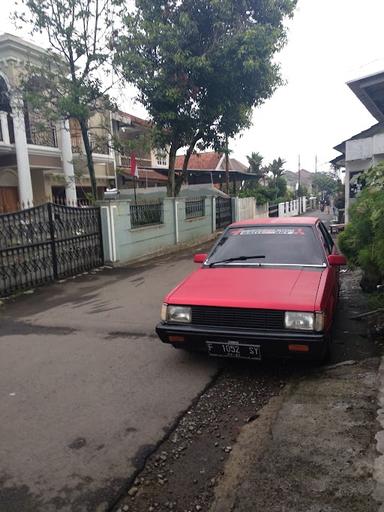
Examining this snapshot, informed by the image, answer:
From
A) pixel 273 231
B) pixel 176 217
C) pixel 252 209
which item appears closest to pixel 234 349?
pixel 273 231

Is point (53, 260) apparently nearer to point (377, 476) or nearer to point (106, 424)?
point (106, 424)

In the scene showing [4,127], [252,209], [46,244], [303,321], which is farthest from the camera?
[252,209]

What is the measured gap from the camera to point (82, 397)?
3.74m

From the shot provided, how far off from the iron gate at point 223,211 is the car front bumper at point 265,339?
15.5 metres

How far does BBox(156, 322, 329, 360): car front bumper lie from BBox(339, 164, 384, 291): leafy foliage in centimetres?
163

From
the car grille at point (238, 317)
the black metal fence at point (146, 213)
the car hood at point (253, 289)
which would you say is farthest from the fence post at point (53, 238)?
the car grille at point (238, 317)

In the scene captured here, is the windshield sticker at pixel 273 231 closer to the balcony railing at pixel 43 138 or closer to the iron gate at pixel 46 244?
the iron gate at pixel 46 244

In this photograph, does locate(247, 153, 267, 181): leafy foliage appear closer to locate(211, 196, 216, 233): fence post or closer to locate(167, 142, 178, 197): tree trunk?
locate(211, 196, 216, 233): fence post

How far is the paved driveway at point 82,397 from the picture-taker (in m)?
2.61

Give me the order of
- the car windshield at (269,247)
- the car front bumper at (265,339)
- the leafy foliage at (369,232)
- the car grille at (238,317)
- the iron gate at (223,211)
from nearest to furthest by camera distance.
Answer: the car front bumper at (265,339) → the car grille at (238,317) → the leafy foliage at (369,232) → the car windshield at (269,247) → the iron gate at (223,211)

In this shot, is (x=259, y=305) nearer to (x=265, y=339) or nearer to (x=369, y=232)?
(x=265, y=339)

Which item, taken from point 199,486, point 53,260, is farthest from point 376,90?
point 199,486

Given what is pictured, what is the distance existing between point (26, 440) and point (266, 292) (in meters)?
2.43

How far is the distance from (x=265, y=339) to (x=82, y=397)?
5.78 ft
